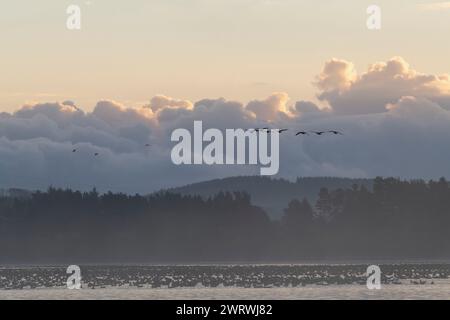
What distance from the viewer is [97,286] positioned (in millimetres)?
113500
